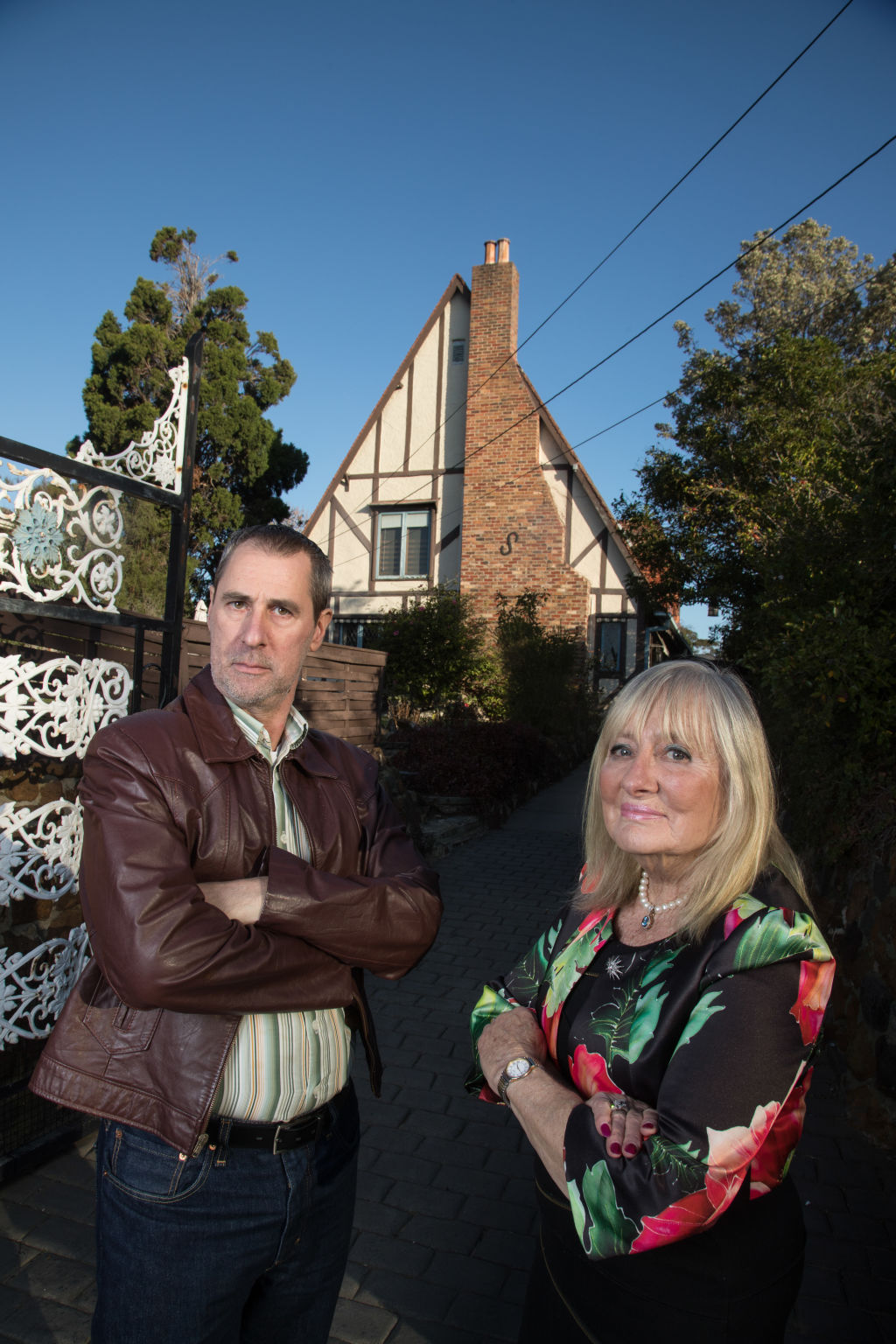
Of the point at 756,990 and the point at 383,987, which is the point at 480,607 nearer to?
the point at 383,987

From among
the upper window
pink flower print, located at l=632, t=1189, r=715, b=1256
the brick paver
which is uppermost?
the upper window

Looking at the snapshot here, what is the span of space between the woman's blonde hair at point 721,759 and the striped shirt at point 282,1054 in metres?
0.67

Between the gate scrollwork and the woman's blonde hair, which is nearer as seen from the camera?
the woman's blonde hair

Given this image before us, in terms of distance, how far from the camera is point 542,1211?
1650mm

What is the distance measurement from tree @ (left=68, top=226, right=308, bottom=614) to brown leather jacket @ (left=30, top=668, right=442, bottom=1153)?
49.8ft

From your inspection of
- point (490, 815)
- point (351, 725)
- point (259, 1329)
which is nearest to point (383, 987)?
point (351, 725)

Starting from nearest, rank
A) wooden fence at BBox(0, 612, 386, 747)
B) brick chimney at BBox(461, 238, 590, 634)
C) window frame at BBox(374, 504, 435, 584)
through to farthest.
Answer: wooden fence at BBox(0, 612, 386, 747), brick chimney at BBox(461, 238, 590, 634), window frame at BBox(374, 504, 435, 584)

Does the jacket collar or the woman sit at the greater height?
the jacket collar

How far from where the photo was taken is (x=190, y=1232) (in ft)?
4.78

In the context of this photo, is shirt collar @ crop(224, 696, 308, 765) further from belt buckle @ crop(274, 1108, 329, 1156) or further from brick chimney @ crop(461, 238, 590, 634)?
brick chimney @ crop(461, 238, 590, 634)

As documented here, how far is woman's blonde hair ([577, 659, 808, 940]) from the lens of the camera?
1539 mm

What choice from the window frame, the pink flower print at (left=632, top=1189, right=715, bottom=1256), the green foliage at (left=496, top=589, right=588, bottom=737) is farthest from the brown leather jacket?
the window frame

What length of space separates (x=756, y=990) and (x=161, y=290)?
70.5 ft

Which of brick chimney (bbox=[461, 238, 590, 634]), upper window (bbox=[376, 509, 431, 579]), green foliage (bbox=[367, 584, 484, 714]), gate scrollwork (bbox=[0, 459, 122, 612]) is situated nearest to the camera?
gate scrollwork (bbox=[0, 459, 122, 612])
